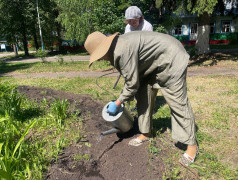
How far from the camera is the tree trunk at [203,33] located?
10047 millimetres


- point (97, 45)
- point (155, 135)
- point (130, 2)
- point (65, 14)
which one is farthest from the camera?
point (65, 14)

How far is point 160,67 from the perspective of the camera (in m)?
2.21

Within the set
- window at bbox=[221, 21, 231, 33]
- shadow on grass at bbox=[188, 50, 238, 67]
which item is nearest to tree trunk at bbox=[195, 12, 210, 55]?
shadow on grass at bbox=[188, 50, 238, 67]

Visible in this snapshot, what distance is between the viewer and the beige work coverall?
6.52ft

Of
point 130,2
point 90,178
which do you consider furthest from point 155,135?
point 130,2

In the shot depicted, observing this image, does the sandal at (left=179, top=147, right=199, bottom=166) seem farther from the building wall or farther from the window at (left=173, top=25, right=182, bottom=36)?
the window at (left=173, top=25, right=182, bottom=36)

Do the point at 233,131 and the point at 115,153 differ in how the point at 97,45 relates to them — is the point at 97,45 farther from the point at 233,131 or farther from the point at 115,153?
the point at 233,131

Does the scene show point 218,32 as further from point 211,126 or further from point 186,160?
point 186,160

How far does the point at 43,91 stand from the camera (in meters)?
4.73

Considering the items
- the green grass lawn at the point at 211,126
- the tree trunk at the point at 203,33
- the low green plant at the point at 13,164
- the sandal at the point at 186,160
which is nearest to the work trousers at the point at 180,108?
the sandal at the point at 186,160

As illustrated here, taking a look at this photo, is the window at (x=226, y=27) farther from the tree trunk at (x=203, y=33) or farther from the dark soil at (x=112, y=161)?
the dark soil at (x=112, y=161)

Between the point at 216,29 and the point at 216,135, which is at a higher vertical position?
the point at 216,29

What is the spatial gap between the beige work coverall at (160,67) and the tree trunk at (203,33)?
9.05 m

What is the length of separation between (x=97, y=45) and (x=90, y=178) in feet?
4.59
